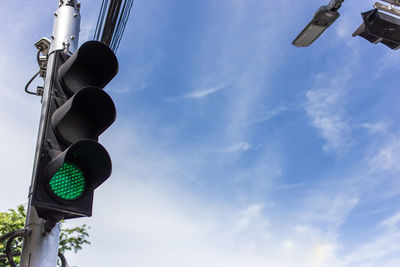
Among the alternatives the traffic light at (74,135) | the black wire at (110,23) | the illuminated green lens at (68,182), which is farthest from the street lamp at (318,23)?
the illuminated green lens at (68,182)

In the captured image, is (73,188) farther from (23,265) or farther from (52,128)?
(23,265)

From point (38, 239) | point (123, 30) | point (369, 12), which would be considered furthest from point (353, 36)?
point (38, 239)

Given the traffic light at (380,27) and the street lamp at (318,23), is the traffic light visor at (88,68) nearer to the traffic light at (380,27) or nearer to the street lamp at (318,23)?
the street lamp at (318,23)

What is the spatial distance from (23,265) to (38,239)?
0.15m

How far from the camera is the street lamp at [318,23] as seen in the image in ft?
14.4

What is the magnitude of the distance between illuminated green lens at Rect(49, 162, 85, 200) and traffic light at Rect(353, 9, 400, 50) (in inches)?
150

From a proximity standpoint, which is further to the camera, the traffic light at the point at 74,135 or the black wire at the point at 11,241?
the black wire at the point at 11,241

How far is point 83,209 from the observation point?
208 centimetres

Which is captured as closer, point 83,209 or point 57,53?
point 83,209

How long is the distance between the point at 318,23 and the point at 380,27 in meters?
0.73

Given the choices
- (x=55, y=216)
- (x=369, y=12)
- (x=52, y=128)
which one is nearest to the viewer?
(x=55, y=216)

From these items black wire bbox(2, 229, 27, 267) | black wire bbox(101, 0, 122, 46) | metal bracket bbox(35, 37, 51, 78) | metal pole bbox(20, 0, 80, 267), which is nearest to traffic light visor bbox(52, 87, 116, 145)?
metal pole bbox(20, 0, 80, 267)

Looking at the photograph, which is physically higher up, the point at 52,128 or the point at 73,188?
the point at 52,128

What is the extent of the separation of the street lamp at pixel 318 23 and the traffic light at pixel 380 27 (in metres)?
0.37
